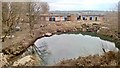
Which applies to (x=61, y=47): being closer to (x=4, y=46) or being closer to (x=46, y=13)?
(x=46, y=13)

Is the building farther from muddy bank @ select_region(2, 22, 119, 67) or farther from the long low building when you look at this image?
muddy bank @ select_region(2, 22, 119, 67)

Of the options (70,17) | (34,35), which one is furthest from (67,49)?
(70,17)

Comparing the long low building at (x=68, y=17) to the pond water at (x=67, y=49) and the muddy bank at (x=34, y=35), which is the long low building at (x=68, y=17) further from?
the pond water at (x=67, y=49)

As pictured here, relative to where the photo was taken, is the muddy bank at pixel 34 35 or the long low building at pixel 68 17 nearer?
the muddy bank at pixel 34 35

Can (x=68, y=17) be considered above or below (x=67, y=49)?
above

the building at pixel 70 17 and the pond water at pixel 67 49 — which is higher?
the building at pixel 70 17

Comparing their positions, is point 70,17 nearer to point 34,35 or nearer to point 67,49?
point 34,35

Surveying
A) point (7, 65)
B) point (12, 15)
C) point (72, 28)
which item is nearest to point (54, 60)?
point (7, 65)

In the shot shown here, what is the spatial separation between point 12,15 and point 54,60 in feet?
5.07

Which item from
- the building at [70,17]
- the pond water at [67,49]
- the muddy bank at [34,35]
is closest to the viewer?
the pond water at [67,49]

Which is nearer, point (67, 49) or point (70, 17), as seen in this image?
point (67, 49)

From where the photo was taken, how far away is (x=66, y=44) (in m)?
6.81

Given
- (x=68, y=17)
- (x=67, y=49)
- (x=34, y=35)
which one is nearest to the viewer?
(x=67, y=49)

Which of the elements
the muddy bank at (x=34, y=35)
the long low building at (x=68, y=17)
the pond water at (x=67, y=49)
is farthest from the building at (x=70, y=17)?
the pond water at (x=67, y=49)
